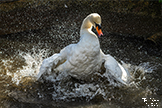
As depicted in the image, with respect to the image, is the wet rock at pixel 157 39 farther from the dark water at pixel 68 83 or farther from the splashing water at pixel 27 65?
the splashing water at pixel 27 65

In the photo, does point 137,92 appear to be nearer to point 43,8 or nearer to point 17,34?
point 17,34

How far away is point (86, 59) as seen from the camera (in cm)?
309

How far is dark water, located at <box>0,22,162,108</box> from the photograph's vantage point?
10.2 ft

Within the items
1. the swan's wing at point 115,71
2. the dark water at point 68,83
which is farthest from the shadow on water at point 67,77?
the swan's wing at point 115,71

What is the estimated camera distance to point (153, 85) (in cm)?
356

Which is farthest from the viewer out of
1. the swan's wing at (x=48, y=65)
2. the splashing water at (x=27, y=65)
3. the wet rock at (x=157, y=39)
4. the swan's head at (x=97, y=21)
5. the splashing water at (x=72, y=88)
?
the wet rock at (x=157, y=39)

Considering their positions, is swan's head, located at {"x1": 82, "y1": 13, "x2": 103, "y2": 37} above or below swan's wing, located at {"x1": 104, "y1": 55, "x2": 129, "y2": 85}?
above

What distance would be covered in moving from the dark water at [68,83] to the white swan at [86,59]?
0.20m

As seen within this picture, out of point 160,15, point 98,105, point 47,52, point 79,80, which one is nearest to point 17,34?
point 47,52

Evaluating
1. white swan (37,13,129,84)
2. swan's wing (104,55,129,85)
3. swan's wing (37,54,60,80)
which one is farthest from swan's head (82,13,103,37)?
swan's wing (37,54,60,80)

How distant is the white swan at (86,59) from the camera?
3.04m

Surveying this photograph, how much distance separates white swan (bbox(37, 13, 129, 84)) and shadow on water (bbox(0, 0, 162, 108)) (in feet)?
0.63

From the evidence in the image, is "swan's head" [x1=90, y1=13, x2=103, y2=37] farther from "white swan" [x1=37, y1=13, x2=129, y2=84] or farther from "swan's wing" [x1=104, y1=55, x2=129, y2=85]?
"swan's wing" [x1=104, y1=55, x2=129, y2=85]

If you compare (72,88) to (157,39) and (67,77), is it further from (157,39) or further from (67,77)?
(157,39)
